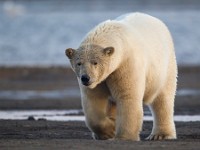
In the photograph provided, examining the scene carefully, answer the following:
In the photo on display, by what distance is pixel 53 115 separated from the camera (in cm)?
1535

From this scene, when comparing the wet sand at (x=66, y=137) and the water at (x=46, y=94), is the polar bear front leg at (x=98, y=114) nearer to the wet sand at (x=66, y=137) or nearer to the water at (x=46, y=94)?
the wet sand at (x=66, y=137)

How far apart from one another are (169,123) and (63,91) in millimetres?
8794

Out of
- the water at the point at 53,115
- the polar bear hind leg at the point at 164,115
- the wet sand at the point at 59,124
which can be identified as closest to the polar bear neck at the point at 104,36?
the wet sand at the point at 59,124

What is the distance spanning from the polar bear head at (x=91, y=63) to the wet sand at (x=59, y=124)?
0.66m

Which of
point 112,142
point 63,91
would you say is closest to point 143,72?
point 112,142

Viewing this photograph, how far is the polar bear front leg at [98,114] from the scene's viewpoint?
10562 millimetres

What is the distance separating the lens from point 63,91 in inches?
806

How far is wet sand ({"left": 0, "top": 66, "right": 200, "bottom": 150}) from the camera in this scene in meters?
9.61

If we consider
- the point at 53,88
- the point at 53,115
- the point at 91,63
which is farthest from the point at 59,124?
the point at 53,88

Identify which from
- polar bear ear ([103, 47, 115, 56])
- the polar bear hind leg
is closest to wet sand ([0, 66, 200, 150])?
the polar bear hind leg

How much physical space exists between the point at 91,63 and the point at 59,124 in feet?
8.62

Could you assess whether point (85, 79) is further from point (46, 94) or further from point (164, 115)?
point (46, 94)

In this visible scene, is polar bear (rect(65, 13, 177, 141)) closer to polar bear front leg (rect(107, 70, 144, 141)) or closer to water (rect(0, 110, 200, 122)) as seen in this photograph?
polar bear front leg (rect(107, 70, 144, 141))

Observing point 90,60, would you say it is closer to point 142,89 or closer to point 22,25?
point 142,89
